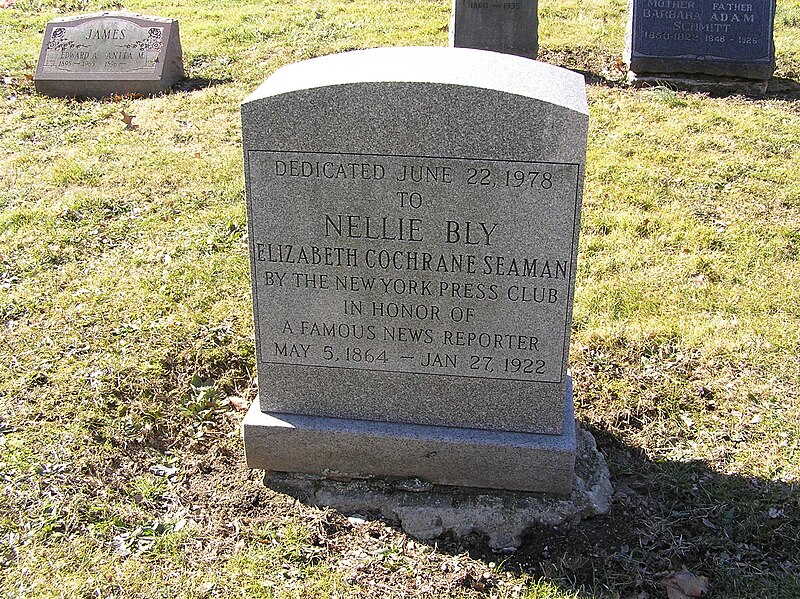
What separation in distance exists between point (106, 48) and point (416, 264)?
7340 millimetres

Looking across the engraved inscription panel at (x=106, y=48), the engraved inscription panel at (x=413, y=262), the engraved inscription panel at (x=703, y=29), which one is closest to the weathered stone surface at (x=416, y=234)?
the engraved inscription panel at (x=413, y=262)

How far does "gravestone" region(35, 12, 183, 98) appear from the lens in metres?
8.81

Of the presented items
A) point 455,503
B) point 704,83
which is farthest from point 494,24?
point 455,503

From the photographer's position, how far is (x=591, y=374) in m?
4.09

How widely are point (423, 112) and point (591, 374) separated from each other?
1906 mm

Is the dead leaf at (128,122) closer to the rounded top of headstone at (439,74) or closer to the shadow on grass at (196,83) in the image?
the shadow on grass at (196,83)

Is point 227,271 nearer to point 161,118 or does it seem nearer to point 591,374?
point 591,374

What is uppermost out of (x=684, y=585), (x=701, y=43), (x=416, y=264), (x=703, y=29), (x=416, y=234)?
(x=703, y=29)

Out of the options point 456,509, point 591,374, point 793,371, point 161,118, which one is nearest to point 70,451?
point 456,509

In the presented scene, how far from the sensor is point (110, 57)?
29.2 feet

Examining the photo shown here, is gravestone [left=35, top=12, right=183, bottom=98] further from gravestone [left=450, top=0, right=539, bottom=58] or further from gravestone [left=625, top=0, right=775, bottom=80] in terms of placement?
gravestone [left=625, top=0, right=775, bottom=80]

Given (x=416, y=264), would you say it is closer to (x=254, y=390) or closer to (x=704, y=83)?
(x=254, y=390)

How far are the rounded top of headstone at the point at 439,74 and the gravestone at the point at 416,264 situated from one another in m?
0.01

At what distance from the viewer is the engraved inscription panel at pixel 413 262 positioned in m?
2.89
